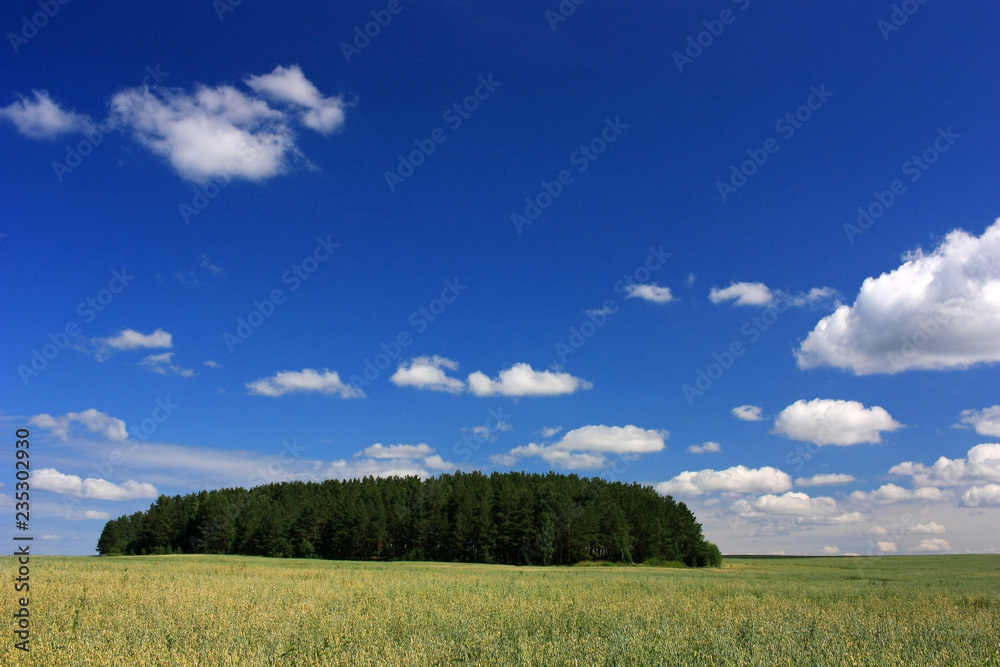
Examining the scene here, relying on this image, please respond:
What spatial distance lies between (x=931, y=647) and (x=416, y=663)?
34.7 ft

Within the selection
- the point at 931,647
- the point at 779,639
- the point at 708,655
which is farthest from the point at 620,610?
the point at 931,647

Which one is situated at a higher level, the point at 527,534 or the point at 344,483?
the point at 344,483

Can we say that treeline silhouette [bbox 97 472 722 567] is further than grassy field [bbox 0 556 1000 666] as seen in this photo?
Yes

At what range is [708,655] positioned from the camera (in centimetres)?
980

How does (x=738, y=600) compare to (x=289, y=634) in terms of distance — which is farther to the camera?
(x=738, y=600)

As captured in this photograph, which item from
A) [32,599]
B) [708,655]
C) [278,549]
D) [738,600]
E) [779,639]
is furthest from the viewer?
[278,549]

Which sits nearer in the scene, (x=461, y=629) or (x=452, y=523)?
(x=461, y=629)

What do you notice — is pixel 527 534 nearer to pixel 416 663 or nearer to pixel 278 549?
pixel 278 549

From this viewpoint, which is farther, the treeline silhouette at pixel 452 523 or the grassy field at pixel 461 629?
the treeline silhouette at pixel 452 523

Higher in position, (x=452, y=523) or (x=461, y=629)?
(x=452, y=523)

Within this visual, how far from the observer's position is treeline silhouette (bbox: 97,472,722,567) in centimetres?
→ 8894

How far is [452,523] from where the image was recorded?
309 feet

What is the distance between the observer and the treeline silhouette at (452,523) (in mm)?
88938

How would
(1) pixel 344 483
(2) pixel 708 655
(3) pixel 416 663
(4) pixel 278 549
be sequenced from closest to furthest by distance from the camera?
(3) pixel 416 663
(2) pixel 708 655
(4) pixel 278 549
(1) pixel 344 483
